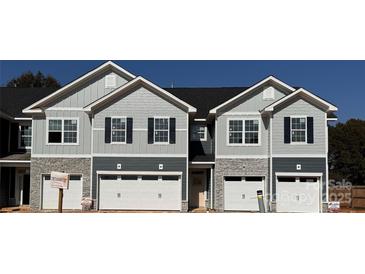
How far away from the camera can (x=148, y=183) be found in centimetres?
1912

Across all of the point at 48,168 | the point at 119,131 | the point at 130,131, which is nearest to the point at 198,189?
the point at 130,131

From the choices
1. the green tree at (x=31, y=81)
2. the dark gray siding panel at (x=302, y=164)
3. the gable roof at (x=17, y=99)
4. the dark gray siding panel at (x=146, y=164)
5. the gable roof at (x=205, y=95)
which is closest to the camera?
the dark gray siding panel at (x=302, y=164)

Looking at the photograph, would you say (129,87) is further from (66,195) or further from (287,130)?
(287,130)

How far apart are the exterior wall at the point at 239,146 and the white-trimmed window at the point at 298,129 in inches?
46.3

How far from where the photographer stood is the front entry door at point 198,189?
70.2ft

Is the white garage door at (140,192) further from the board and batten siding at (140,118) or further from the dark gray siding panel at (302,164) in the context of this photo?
the dark gray siding panel at (302,164)

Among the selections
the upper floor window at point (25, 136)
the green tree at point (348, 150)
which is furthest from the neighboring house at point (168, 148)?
the green tree at point (348, 150)

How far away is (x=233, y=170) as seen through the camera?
64.4ft

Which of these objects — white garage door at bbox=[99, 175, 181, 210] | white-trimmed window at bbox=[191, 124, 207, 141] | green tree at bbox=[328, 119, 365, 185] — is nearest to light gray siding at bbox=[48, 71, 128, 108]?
white garage door at bbox=[99, 175, 181, 210]

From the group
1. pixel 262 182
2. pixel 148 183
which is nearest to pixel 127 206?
pixel 148 183

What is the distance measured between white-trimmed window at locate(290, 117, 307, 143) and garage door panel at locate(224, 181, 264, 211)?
2.54 m

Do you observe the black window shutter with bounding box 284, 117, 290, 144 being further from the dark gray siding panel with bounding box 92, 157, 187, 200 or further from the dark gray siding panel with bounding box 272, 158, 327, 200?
the dark gray siding panel with bounding box 92, 157, 187, 200

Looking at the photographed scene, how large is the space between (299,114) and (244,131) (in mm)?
2540

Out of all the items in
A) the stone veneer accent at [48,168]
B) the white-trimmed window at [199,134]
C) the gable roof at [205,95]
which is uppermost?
the gable roof at [205,95]
